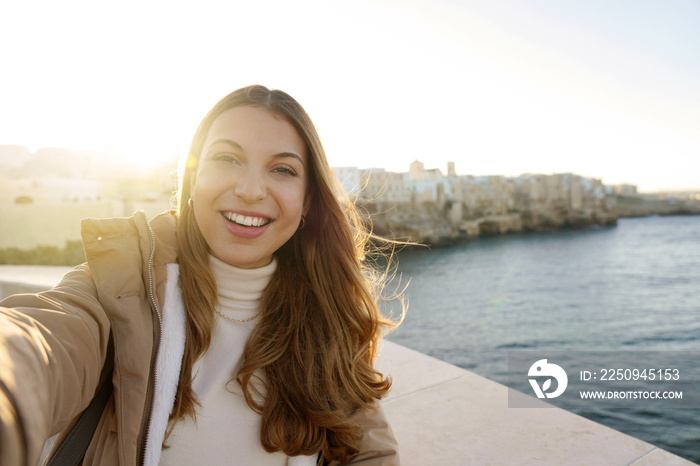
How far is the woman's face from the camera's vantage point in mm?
1243

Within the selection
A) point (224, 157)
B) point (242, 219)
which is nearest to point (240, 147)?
point (224, 157)

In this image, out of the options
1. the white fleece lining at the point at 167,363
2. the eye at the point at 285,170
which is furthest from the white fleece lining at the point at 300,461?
the eye at the point at 285,170

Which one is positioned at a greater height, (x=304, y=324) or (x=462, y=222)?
(x=304, y=324)

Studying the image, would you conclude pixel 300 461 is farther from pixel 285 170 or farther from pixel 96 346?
pixel 285 170

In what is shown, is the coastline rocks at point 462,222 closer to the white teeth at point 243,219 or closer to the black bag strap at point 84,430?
the white teeth at point 243,219

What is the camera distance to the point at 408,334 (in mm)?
17188

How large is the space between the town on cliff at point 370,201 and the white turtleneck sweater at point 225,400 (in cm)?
61

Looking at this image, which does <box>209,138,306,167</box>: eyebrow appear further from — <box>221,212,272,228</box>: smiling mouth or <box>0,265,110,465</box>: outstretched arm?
<box>0,265,110,465</box>: outstretched arm

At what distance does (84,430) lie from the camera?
0.99m

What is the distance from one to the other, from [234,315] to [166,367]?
0.27 meters

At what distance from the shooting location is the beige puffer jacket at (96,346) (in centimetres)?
69

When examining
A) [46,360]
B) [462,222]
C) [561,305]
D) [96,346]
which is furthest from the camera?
[462,222]

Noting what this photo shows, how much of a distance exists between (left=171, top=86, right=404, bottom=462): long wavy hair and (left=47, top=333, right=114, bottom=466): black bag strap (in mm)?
178

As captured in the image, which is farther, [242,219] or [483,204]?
[483,204]
